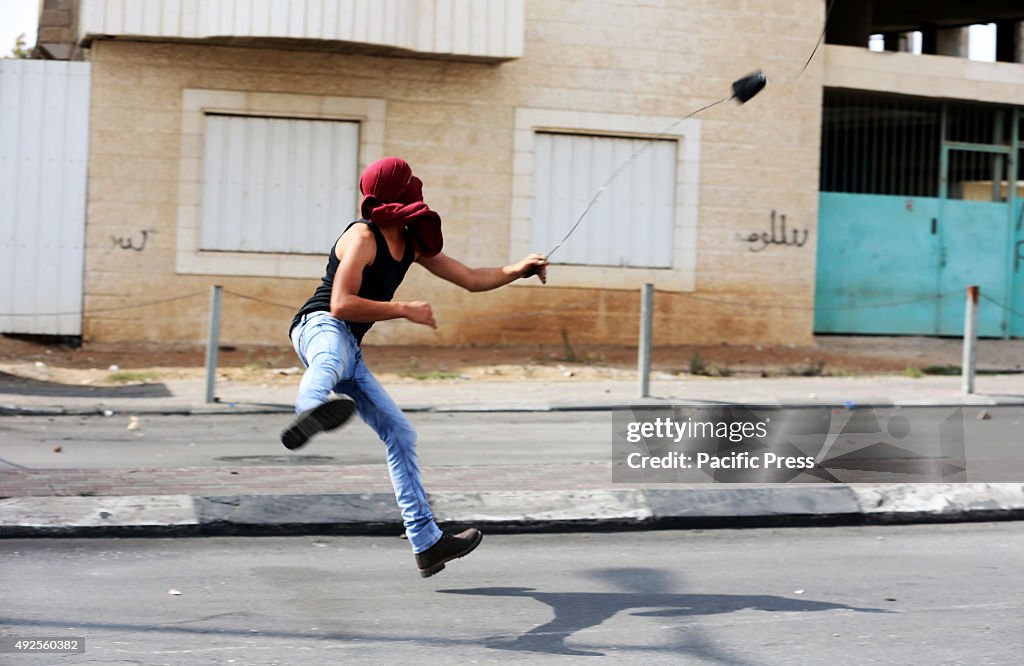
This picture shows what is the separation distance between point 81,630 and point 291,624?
718mm

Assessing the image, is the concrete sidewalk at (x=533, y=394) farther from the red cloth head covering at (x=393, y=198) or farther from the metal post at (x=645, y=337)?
the red cloth head covering at (x=393, y=198)

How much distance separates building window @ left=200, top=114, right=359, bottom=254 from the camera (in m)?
16.4

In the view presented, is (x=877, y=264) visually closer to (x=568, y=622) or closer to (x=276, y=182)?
(x=276, y=182)

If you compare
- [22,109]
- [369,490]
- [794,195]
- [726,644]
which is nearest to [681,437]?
[369,490]

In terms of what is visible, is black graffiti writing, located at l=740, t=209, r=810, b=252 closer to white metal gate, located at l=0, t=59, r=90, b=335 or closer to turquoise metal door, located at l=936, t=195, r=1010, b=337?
turquoise metal door, located at l=936, t=195, r=1010, b=337

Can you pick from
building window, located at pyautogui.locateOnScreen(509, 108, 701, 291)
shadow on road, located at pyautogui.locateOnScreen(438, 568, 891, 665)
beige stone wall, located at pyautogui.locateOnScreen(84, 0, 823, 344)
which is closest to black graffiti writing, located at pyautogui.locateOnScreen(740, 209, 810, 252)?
beige stone wall, located at pyautogui.locateOnScreen(84, 0, 823, 344)

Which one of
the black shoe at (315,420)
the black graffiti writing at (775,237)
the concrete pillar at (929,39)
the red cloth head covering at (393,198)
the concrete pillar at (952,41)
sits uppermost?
the concrete pillar at (929,39)

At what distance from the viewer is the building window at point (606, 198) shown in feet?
56.5

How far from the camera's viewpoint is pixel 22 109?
632 inches

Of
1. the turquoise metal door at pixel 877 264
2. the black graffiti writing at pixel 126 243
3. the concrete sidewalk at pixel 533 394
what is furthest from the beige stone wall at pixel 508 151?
the concrete sidewalk at pixel 533 394

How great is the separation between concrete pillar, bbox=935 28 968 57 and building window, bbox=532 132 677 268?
7.63 m

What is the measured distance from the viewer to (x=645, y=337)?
1245 centimetres

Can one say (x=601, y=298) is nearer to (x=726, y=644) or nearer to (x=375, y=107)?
(x=375, y=107)

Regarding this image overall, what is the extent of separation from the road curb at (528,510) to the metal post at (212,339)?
556 cm
